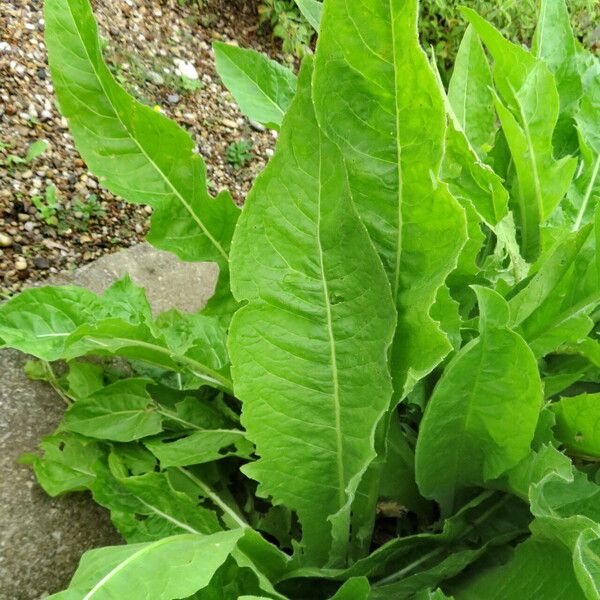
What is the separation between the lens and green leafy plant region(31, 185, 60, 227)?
1710mm

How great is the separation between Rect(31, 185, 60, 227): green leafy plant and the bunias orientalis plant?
61 centimetres

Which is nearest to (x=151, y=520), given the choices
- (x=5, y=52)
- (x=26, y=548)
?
(x=26, y=548)

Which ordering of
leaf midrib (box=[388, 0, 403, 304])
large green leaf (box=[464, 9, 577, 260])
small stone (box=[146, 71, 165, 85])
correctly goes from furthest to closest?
small stone (box=[146, 71, 165, 85])
large green leaf (box=[464, 9, 577, 260])
leaf midrib (box=[388, 0, 403, 304])

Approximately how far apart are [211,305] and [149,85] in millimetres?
1122

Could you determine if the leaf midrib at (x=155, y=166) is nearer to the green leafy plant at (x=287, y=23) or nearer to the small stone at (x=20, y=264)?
the small stone at (x=20, y=264)

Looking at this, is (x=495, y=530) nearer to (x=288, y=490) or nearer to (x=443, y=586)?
(x=443, y=586)

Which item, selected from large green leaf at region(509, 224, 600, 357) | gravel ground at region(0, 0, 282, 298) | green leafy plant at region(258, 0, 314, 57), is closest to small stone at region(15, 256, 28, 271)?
gravel ground at region(0, 0, 282, 298)

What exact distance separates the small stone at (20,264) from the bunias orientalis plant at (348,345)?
521mm

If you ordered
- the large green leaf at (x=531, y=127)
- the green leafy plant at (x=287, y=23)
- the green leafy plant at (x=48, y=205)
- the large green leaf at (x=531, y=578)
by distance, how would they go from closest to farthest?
the large green leaf at (x=531, y=578) < the large green leaf at (x=531, y=127) < the green leafy plant at (x=48, y=205) < the green leafy plant at (x=287, y=23)

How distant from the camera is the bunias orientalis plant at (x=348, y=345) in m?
0.75

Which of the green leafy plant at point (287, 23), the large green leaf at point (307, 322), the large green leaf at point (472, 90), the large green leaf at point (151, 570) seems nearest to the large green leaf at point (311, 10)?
the large green leaf at point (472, 90)

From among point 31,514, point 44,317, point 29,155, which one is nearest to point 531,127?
point 44,317

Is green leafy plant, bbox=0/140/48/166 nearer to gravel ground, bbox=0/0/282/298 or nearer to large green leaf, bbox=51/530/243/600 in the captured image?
gravel ground, bbox=0/0/282/298

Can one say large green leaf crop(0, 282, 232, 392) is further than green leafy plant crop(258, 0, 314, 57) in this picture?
No
